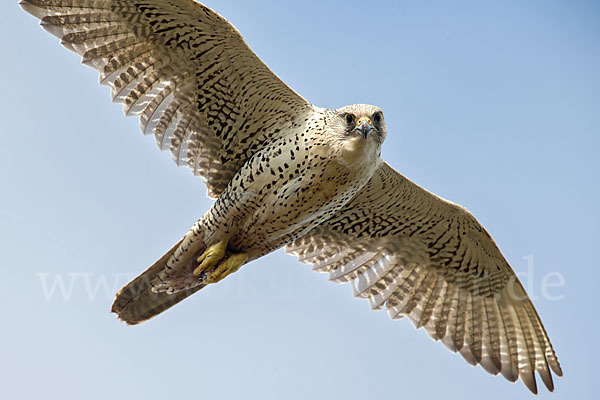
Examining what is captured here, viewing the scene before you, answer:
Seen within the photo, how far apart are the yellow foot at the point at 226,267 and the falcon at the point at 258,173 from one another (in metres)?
0.01

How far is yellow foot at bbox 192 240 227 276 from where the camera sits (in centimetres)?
851

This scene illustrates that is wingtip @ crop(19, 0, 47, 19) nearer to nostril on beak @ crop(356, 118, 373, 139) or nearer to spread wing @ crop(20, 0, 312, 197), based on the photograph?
spread wing @ crop(20, 0, 312, 197)

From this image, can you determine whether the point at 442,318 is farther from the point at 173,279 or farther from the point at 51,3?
the point at 51,3

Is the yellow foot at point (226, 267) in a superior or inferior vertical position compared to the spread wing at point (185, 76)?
inferior

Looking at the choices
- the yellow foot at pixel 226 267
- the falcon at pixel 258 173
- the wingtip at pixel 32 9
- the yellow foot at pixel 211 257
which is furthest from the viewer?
the yellow foot at pixel 226 267

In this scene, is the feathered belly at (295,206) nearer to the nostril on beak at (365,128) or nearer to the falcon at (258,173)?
the falcon at (258,173)

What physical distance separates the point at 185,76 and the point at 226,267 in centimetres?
206

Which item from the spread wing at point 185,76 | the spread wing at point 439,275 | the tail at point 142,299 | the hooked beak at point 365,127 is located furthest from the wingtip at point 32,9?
the spread wing at point 439,275

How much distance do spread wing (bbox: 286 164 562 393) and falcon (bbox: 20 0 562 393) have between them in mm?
17

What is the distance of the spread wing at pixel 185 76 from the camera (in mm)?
8320

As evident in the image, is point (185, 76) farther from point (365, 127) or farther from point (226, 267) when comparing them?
point (365, 127)

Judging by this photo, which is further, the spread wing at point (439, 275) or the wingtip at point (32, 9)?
the spread wing at point (439, 275)

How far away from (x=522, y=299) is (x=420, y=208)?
176 cm

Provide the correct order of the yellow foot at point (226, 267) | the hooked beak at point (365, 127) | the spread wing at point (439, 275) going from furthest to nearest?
the spread wing at point (439, 275)
the yellow foot at point (226, 267)
the hooked beak at point (365, 127)
